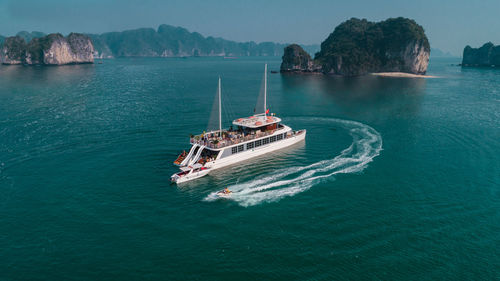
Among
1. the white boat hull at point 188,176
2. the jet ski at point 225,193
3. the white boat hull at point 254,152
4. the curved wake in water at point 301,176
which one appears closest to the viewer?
the jet ski at point 225,193

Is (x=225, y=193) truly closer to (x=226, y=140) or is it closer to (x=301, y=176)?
(x=301, y=176)

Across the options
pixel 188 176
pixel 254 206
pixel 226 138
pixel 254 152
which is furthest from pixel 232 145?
pixel 254 206

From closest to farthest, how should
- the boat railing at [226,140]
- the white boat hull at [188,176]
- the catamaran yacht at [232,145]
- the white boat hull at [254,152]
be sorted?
1. the white boat hull at [188,176]
2. the catamaran yacht at [232,145]
3. the white boat hull at [254,152]
4. the boat railing at [226,140]

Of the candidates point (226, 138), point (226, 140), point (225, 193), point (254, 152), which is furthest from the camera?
point (254, 152)

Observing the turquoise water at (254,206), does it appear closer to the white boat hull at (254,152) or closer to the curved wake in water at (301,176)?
the curved wake in water at (301,176)

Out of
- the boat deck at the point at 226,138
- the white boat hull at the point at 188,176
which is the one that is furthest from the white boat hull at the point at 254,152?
the boat deck at the point at 226,138

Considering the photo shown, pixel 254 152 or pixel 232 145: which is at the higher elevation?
pixel 232 145
